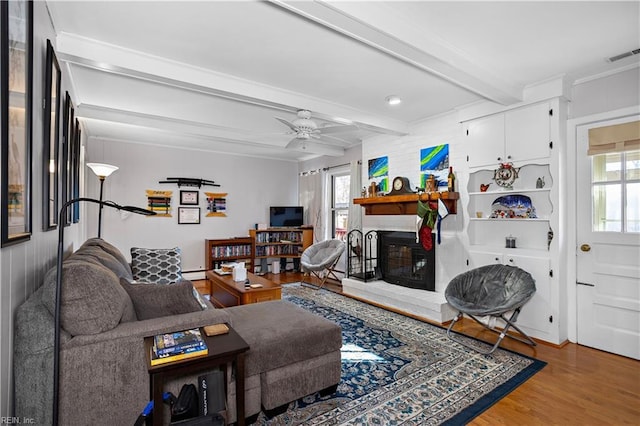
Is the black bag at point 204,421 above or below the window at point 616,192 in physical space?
below

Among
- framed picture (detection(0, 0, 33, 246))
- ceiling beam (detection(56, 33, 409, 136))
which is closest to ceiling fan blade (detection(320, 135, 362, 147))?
ceiling beam (detection(56, 33, 409, 136))

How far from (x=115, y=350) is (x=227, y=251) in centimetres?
488

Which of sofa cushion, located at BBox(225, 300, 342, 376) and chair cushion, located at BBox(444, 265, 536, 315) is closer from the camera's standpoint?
sofa cushion, located at BBox(225, 300, 342, 376)

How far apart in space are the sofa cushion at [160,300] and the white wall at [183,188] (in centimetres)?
436

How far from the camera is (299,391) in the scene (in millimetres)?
2119

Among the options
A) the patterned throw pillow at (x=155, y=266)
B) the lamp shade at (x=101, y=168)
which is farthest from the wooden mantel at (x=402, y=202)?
the lamp shade at (x=101, y=168)

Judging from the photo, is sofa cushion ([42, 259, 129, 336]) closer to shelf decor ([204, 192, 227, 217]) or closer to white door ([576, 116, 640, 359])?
white door ([576, 116, 640, 359])

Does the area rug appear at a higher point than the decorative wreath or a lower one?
lower

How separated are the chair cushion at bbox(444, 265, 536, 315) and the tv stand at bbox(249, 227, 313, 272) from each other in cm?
391

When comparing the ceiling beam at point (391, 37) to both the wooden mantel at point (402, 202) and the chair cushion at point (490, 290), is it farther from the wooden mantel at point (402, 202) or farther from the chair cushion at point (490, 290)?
the chair cushion at point (490, 290)

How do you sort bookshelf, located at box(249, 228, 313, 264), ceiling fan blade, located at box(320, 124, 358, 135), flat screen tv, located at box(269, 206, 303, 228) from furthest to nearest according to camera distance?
flat screen tv, located at box(269, 206, 303, 228) → bookshelf, located at box(249, 228, 313, 264) → ceiling fan blade, located at box(320, 124, 358, 135)

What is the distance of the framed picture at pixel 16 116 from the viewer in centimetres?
119

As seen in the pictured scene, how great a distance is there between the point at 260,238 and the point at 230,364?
16.7ft

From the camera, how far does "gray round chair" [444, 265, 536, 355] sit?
9.70ft
